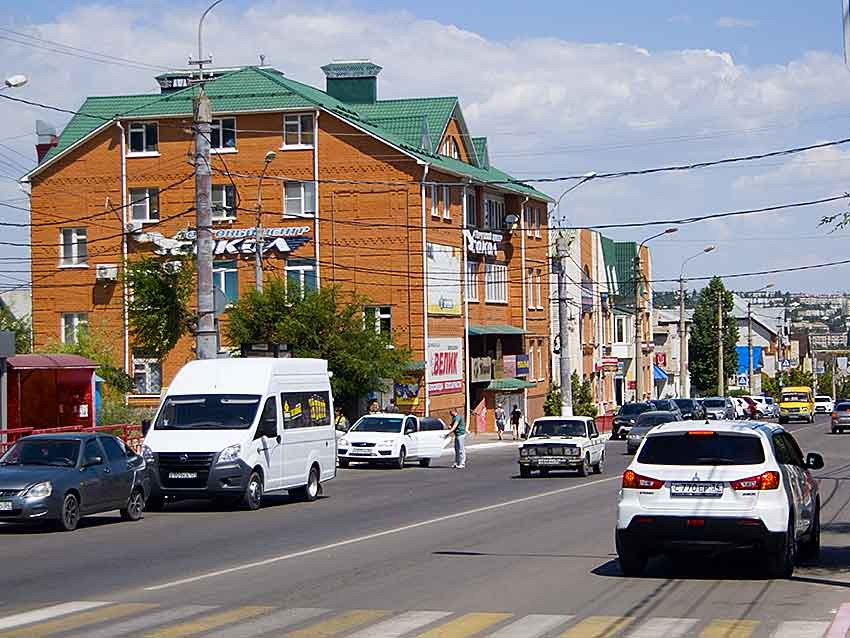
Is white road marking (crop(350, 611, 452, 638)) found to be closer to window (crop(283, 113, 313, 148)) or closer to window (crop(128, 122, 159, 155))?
window (crop(283, 113, 313, 148))

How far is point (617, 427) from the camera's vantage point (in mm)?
62406

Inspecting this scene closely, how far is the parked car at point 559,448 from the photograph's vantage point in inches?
1398

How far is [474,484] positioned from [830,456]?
17.6m

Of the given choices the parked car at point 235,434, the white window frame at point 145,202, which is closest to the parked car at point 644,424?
the parked car at point 235,434

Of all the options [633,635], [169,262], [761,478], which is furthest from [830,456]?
[633,635]

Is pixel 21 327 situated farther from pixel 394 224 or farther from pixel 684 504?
pixel 684 504

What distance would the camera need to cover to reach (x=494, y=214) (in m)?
72.5

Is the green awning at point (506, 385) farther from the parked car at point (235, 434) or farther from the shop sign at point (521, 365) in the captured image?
the parked car at point (235, 434)

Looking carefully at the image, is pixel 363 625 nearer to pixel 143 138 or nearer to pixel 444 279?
pixel 444 279

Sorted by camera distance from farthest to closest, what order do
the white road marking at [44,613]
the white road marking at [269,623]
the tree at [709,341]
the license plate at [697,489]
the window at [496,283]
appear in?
the tree at [709,341], the window at [496,283], the license plate at [697,489], the white road marking at [44,613], the white road marking at [269,623]

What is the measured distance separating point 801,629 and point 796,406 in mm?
81545

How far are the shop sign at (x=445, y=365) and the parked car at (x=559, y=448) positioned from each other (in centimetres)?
2487

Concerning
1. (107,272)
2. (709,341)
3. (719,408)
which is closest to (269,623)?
(107,272)

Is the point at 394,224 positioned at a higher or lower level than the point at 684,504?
higher
